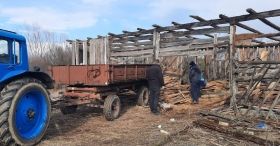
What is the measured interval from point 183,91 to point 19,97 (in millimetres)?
9209

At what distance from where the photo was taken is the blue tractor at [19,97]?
7.22 metres

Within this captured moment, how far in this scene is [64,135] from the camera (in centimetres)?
916

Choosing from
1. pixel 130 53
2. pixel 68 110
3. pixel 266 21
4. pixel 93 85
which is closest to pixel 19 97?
pixel 93 85

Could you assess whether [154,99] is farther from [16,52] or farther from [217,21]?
[16,52]

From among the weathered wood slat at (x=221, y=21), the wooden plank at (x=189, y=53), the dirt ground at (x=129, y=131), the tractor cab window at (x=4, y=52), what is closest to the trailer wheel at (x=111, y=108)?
the dirt ground at (x=129, y=131)

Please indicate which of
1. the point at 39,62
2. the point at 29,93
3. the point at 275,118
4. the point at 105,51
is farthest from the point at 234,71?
the point at 39,62

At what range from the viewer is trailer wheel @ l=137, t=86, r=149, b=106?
1434 centimetres

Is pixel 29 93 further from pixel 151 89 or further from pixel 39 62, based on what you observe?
pixel 39 62

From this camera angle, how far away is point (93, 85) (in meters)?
11.7

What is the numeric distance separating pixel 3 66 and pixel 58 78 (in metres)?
4.63

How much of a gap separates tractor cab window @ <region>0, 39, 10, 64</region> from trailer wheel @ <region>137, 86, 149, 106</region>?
710cm

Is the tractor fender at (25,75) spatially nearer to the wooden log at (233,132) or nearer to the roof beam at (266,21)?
the wooden log at (233,132)

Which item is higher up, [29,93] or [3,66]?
[3,66]

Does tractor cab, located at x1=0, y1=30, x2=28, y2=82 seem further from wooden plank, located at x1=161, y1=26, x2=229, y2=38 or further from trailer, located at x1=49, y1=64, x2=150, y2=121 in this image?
wooden plank, located at x1=161, y1=26, x2=229, y2=38
